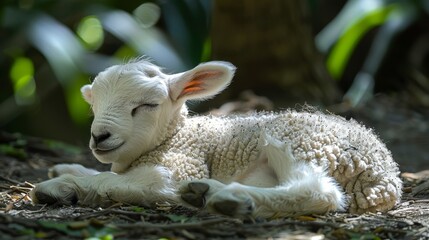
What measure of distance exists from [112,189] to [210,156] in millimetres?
643

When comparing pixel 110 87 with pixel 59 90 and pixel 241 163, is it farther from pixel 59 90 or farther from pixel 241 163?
pixel 59 90

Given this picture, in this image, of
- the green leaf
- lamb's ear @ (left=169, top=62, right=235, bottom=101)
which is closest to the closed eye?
lamb's ear @ (left=169, top=62, right=235, bottom=101)

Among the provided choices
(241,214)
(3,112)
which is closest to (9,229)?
(241,214)

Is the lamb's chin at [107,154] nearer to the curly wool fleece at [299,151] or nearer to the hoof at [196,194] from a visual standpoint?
the curly wool fleece at [299,151]

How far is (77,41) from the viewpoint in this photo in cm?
933

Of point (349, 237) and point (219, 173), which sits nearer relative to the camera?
point (349, 237)

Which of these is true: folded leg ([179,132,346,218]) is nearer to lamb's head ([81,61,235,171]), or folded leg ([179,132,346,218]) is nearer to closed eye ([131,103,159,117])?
lamb's head ([81,61,235,171])

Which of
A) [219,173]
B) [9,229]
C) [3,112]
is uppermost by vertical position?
[3,112]

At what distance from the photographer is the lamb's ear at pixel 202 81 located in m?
4.67

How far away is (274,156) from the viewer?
428cm

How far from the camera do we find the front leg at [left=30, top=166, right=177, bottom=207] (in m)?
4.32

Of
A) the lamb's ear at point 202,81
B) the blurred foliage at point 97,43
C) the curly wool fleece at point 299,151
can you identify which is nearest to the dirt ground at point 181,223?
the curly wool fleece at point 299,151

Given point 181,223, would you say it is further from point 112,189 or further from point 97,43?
Result: point 97,43

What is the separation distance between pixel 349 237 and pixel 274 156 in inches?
31.3
